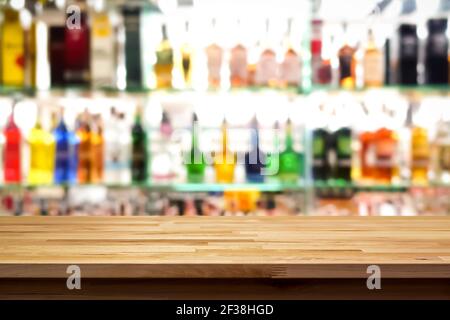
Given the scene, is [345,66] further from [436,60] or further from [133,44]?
[133,44]

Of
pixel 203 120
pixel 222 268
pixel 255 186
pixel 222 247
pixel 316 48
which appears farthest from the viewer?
pixel 203 120

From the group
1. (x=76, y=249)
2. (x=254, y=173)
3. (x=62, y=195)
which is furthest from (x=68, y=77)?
(x=76, y=249)

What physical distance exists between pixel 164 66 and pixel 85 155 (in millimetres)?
538

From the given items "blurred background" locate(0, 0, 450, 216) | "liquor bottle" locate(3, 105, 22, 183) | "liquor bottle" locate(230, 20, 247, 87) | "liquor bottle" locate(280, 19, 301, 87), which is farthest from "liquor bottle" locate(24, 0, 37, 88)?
"liquor bottle" locate(280, 19, 301, 87)

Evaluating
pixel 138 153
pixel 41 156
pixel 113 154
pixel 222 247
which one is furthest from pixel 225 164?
pixel 222 247

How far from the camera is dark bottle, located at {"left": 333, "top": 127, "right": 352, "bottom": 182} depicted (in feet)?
8.39

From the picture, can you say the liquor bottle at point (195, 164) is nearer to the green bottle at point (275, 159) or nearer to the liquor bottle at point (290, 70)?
the green bottle at point (275, 159)

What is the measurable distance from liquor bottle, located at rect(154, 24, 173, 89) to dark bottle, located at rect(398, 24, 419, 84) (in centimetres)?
104

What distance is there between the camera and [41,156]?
2584 millimetres

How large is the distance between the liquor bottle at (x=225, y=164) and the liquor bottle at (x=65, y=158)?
0.63 m

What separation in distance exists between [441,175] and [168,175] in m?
1.24

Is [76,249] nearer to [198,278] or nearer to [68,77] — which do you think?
[198,278]

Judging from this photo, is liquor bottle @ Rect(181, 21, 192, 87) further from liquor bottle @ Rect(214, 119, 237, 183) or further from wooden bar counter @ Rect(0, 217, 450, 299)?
wooden bar counter @ Rect(0, 217, 450, 299)
